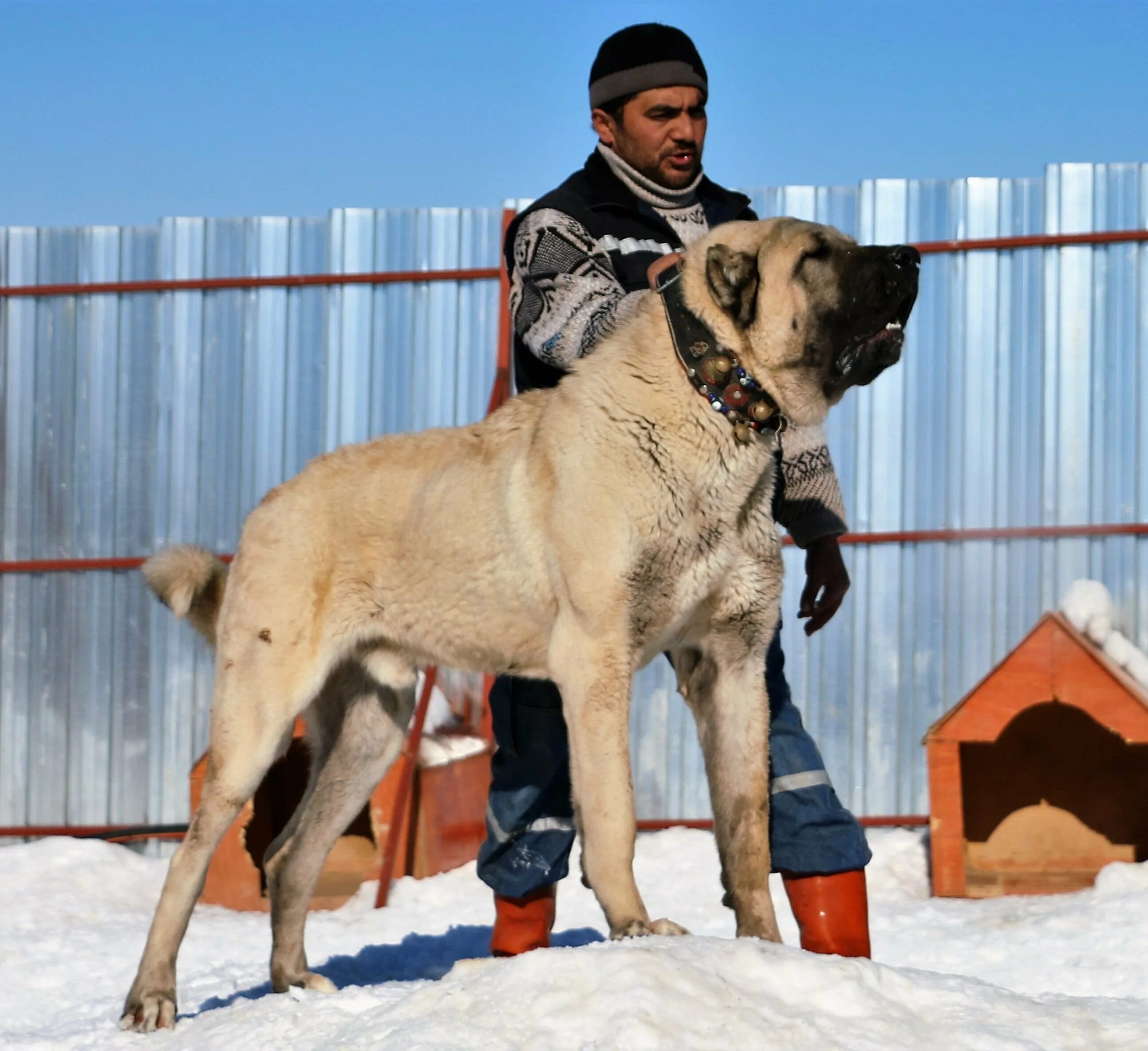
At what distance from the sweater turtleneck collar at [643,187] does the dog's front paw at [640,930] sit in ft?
5.61

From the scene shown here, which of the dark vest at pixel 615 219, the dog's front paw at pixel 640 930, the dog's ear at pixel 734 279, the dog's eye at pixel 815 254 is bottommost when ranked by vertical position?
the dog's front paw at pixel 640 930

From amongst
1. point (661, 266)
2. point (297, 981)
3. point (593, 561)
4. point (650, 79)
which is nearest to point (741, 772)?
point (593, 561)

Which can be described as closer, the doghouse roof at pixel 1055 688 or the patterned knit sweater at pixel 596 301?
the patterned knit sweater at pixel 596 301

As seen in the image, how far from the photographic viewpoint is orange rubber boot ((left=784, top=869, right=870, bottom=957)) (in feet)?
10.9

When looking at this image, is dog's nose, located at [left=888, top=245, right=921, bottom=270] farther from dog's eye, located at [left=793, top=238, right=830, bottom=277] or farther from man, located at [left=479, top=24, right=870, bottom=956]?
man, located at [left=479, top=24, right=870, bottom=956]

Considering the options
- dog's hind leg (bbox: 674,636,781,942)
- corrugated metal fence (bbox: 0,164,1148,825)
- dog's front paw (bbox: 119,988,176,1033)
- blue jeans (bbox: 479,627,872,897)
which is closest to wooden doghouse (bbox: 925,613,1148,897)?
corrugated metal fence (bbox: 0,164,1148,825)

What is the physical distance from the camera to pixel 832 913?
11.0 feet

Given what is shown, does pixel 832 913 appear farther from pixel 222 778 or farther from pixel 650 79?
pixel 650 79

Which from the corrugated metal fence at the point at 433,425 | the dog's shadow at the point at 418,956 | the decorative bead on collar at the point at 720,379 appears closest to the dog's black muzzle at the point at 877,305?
the decorative bead on collar at the point at 720,379

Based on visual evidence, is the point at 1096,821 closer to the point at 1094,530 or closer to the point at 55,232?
the point at 1094,530

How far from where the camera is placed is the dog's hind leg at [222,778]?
349 centimetres

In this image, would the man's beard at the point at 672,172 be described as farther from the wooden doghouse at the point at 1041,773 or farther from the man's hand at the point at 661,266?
the wooden doghouse at the point at 1041,773

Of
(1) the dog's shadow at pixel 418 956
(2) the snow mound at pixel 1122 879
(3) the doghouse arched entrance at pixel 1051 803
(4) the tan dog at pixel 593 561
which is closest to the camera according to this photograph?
(4) the tan dog at pixel 593 561

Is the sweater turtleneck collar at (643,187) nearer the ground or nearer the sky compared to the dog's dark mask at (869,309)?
nearer the sky
